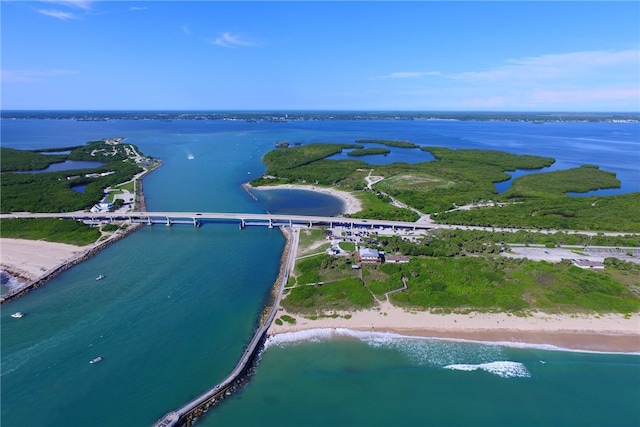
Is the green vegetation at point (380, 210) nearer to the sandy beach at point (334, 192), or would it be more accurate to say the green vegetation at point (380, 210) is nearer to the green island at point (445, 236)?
the green island at point (445, 236)

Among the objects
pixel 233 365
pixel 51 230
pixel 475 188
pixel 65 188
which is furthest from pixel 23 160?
pixel 475 188

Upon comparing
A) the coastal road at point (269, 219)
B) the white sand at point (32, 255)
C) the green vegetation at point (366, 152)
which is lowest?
the white sand at point (32, 255)

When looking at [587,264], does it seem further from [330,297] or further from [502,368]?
[330,297]

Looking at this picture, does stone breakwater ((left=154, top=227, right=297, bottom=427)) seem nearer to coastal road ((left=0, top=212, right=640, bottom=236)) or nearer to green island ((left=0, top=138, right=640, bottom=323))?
green island ((left=0, top=138, right=640, bottom=323))

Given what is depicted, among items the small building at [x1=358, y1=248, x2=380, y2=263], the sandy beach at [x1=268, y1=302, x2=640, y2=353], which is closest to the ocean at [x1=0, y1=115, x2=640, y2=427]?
the sandy beach at [x1=268, y1=302, x2=640, y2=353]

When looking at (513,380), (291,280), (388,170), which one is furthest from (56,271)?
(388,170)

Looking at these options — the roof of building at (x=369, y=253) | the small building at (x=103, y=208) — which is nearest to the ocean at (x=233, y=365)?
the roof of building at (x=369, y=253)

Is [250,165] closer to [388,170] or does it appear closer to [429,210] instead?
[388,170]
